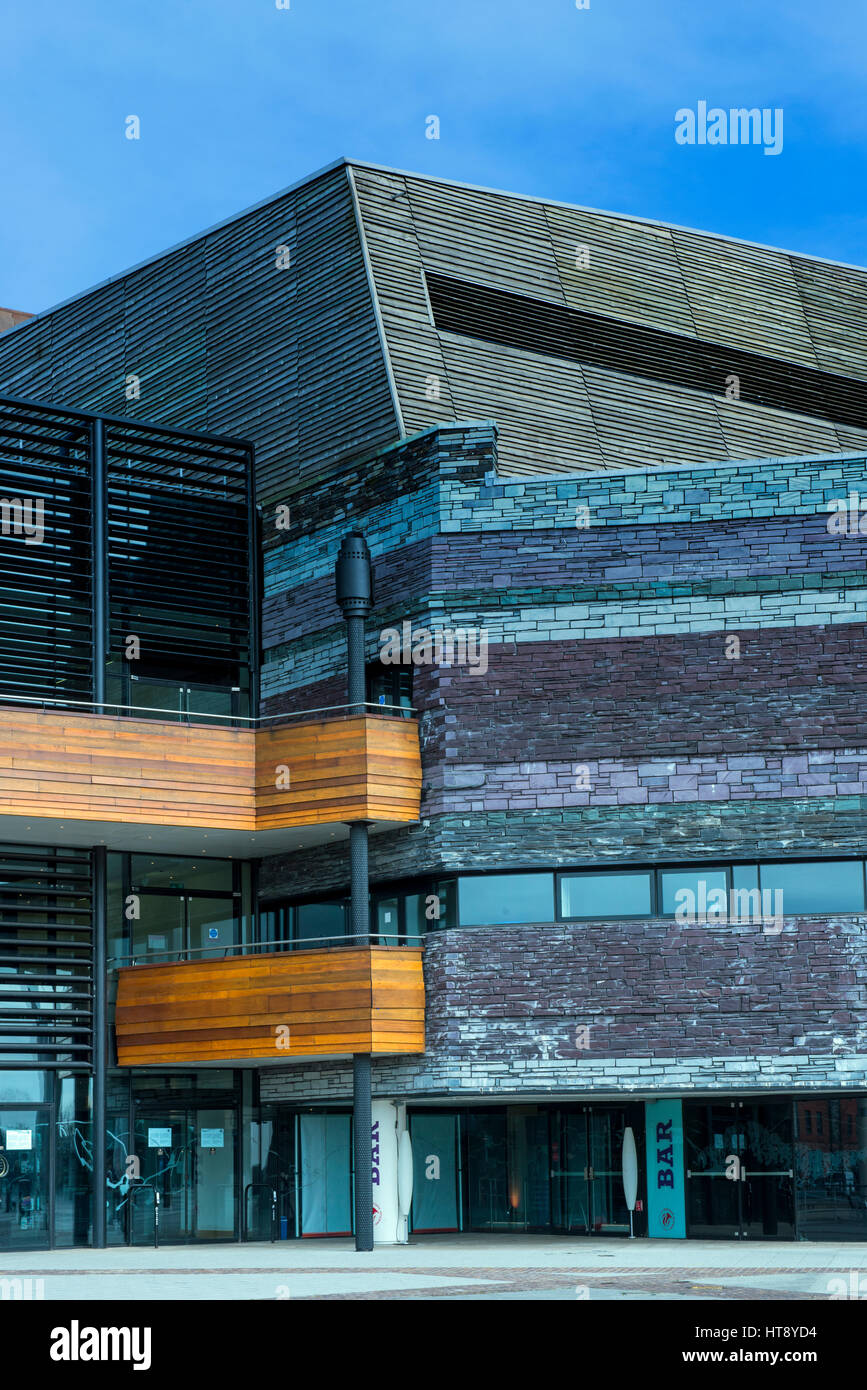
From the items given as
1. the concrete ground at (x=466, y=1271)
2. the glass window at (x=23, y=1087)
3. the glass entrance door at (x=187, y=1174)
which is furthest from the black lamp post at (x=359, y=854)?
the glass window at (x=23, y=1087)

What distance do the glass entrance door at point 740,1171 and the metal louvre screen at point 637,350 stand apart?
45.0 feet

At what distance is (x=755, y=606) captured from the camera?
1001 inches

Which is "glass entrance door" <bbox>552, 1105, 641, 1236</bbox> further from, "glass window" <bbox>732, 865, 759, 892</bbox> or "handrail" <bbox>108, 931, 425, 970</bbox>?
"glass window" <bbox>732, 865, 759, 892</bbox>

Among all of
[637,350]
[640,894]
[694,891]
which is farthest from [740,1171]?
[637,350]

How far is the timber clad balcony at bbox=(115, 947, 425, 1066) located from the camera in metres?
24.9

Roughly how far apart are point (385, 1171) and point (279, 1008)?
351cm

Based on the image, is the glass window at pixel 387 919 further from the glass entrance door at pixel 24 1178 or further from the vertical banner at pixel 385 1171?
the glass entrance door at pixel 24 1178

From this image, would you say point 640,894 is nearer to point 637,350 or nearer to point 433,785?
point 433,785

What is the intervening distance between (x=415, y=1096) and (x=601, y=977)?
135 inches

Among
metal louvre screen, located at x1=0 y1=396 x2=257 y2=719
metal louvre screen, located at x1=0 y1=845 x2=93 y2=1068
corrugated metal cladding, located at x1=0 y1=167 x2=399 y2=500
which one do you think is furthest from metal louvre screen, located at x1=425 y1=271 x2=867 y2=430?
metal louvre screen, located at x1=0 y1=845 x2=93 y2=1068

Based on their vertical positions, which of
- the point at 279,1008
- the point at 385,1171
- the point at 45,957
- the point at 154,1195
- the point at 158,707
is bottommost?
the point at 154,1195

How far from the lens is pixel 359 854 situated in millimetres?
25766

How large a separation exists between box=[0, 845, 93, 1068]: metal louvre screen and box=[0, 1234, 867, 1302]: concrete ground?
3.10m

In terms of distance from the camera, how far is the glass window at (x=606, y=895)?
25375 mm
